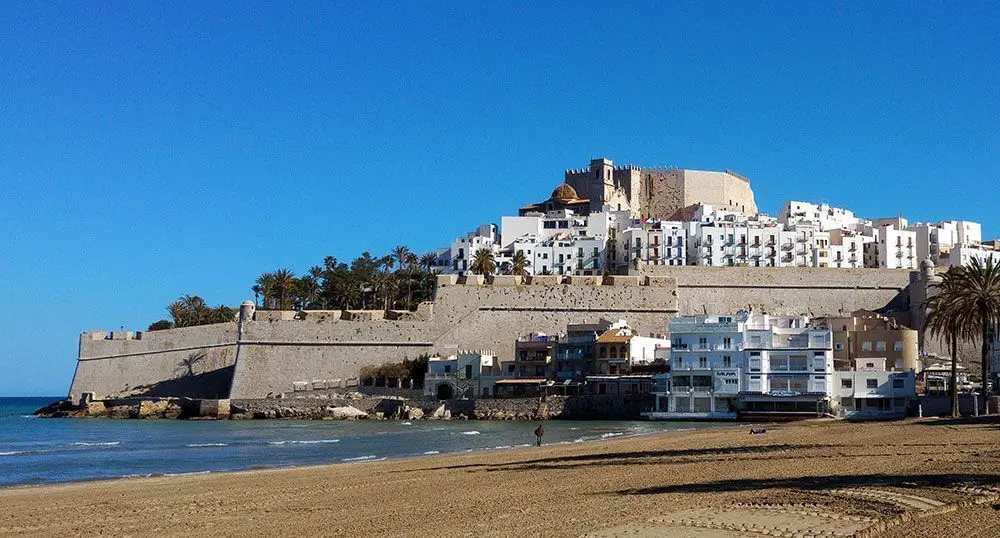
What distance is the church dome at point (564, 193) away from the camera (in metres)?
101

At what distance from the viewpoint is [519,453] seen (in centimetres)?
3055

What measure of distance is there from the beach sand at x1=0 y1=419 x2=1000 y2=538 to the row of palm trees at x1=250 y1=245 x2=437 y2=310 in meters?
53.6

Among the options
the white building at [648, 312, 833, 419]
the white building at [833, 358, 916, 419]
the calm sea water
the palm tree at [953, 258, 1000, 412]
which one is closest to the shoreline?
the calm sea water

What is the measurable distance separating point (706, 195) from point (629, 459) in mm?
79173

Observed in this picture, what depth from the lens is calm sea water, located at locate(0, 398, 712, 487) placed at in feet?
99.2

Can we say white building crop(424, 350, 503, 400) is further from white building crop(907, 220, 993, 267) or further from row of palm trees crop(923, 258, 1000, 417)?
white building crop(907, 220, 993, 267)

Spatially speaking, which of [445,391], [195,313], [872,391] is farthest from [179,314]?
[872,391]

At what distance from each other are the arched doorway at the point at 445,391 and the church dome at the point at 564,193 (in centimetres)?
4069

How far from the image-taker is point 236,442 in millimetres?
40656

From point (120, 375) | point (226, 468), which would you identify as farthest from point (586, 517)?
point (120, 375)

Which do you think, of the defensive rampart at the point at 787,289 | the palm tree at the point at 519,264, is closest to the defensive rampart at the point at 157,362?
the palm tree at the point at 519,264

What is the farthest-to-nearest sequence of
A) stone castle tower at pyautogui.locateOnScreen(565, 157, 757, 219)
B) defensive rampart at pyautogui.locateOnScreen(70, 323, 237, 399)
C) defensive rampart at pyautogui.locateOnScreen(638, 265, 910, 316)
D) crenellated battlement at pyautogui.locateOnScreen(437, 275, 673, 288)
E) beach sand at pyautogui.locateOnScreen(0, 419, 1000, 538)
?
stone castle tower at pyautogui.locateOnScreen(565, 157, 757, 219) → defensive rampart at pyautogui.locateOnScreen(638, 265, 910, 316) → defensive rampart at pyautogui.locateOnScreen(70, 323, 237, 399) → crenellated battlement at pyautogui.locateOnScreen(437, 275, 673, 288) → beach sand at pyautogui.locateOnScreen(0, 419, 1000, 538)

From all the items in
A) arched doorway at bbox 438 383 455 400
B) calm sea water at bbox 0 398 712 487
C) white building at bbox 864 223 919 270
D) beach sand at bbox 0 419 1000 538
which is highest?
white building at bbox 864 223 919 270

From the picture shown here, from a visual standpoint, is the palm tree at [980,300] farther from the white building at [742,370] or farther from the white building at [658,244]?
the white building at [658,244]
